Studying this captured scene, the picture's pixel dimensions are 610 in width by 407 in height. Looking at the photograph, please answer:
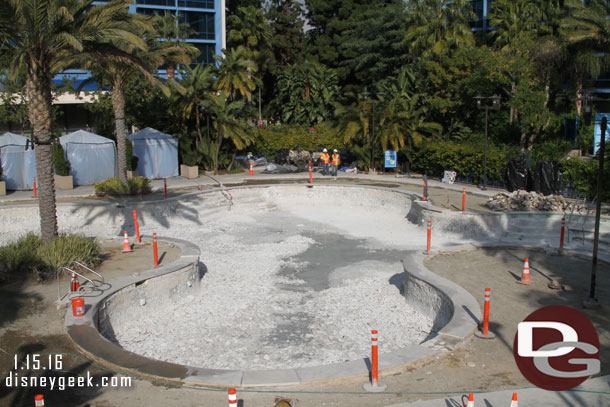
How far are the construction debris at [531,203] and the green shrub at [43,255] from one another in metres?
14.9

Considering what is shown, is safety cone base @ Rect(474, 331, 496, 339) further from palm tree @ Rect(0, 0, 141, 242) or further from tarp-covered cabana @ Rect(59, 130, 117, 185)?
tarp-covered cabana @ Rect(59, 130, 117, 185)

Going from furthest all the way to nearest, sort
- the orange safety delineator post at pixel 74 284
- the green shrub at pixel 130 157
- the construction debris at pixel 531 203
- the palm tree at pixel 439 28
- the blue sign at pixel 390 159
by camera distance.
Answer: the palm tree at pixel 439 28 → the blue sign at pixel 390 159 → the green shrub at pixel 130 157 → the construction debris at pixel 531 203 → the orange safety delineator post at pixel 74 284

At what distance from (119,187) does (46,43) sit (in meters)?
10.8

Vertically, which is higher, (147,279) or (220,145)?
(220,145)

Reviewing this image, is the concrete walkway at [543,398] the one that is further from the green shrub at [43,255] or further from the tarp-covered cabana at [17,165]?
the tarp-covered cabana at [17,165]

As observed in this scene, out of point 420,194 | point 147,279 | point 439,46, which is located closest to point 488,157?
point 420,194

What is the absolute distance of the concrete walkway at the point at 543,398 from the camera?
25.5 feet

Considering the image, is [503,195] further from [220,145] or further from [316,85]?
[316,85]

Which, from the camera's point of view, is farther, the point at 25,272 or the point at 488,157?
the point at 488,157

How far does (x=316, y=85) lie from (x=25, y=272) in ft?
123

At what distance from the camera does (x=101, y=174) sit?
2850 cm

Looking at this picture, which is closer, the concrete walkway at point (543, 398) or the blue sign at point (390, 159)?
the concrete walkway at point (543, 398)

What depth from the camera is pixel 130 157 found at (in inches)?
1149

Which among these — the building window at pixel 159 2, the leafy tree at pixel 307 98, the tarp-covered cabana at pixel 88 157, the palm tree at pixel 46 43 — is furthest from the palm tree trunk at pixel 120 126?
the building window at pixel 159 2
